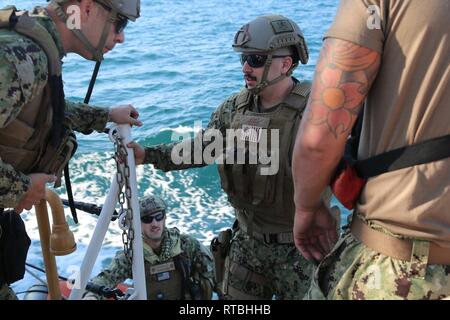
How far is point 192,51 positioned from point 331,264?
1538cm

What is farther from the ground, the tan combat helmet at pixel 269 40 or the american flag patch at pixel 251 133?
the tan combat helmet at pixel 269 40

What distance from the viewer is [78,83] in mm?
14336

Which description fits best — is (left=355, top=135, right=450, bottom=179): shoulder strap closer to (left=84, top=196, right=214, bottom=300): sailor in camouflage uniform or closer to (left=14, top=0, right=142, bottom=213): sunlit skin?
(left=14, top=0, right=142, bottom=213): sunlit skin

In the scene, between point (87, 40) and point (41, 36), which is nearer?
point (41, 36)

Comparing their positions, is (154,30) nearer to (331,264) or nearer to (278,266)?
(278,266)

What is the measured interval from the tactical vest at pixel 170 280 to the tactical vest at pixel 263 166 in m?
1.16

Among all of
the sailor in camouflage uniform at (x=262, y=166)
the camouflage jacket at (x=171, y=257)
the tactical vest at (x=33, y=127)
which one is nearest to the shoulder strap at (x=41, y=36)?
the tactical vest at (x=33, y=127)

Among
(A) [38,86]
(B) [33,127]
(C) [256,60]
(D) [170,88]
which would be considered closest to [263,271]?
(C) [256,60]

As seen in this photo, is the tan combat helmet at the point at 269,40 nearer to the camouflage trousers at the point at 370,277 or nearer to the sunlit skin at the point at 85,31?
the sunlit skin at the point at 85,31

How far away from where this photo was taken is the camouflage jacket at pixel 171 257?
4605 millimetres

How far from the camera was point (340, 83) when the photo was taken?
5.84 feet

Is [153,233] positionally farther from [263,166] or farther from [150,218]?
[263,166]

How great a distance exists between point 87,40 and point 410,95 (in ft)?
4.87
